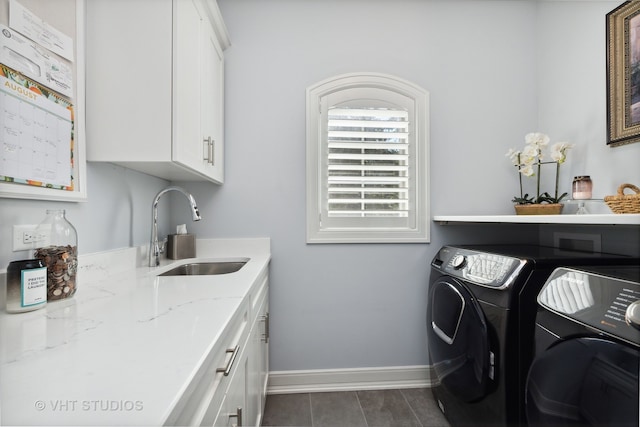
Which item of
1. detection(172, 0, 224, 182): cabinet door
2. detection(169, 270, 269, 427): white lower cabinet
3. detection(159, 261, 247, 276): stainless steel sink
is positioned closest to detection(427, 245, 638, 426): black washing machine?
detection(169, 270, 269, 427): white lower cabinet

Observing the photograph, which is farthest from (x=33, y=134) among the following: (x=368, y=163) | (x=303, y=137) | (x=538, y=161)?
(x=538, y=161)

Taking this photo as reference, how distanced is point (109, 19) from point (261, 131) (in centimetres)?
91

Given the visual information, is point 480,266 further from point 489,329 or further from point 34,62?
point 34,62

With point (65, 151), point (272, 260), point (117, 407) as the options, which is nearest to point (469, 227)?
point (272, 260)

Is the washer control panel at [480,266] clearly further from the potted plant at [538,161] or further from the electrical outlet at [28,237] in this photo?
the electrical outlet at [28,237]

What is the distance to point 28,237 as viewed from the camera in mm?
886

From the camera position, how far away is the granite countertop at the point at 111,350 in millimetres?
393

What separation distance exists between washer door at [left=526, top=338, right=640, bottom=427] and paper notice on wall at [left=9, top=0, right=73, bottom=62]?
6.48ft

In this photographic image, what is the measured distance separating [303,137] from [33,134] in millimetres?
1320

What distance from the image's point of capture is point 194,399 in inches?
20.9

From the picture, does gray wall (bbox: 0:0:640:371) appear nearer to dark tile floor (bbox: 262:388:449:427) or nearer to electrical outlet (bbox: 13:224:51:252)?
dark tile floor (bbox: 262:388:449:427)

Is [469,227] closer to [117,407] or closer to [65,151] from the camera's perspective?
[117,407]

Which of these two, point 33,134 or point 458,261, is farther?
point 458,261

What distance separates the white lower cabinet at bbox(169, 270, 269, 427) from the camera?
0.53 m
